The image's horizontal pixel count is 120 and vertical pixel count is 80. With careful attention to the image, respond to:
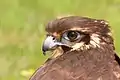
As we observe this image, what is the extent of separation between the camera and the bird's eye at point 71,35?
8367 millimetres

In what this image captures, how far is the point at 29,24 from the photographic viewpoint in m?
14.1

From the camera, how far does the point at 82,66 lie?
819 centimetres

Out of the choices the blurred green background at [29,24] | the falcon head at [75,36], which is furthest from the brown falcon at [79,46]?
the blurred green background at [29,24]

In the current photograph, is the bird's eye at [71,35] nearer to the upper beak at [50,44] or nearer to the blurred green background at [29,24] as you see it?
the upper beak at [50,44]

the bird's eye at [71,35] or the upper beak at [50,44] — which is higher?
the bird's eye at [71,35]

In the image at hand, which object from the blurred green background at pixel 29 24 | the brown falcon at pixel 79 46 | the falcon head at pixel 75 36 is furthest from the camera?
the blurred green background at pixel 29 24

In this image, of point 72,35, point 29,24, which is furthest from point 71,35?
point 29,24

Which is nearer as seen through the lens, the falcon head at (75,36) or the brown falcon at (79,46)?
the brown falcon at (79,46)

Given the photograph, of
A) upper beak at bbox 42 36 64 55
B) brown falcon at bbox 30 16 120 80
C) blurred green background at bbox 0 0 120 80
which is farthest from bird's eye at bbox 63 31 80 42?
blurred green background at bbox 0 0 120 80

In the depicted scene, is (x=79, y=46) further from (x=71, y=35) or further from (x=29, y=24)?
(x=29, y=24)

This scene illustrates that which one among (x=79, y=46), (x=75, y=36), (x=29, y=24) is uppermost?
(x=75, y=36)

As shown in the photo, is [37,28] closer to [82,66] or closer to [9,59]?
[9,59]

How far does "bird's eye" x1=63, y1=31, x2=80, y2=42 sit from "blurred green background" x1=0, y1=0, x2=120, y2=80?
319 centimetres

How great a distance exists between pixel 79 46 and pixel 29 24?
570cm
